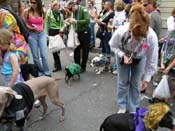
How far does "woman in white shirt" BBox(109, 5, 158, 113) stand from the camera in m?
3.86

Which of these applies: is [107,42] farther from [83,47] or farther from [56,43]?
[56,43]

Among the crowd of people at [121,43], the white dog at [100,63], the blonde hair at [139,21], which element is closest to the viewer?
the blonde hair at [139,21]

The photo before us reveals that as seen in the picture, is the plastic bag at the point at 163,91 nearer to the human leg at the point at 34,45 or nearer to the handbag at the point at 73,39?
the human leg at the point at 34,45

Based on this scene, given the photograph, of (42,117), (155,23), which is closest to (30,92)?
(42,117)

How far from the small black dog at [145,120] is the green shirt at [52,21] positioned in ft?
13.2

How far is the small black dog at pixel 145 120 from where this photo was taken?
306cm

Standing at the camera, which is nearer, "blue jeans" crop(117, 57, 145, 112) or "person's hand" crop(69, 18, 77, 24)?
"blue jeans" crop(117, 57, 145, 112)

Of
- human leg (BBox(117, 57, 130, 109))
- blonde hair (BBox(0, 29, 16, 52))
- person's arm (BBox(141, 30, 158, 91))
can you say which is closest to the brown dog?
blonde hair (BBox(0, 29, 16, 52))

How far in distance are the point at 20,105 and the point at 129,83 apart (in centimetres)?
177

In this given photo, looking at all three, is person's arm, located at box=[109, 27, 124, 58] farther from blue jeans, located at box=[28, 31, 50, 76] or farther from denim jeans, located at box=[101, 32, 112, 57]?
denim jeans, located at box=[101, 32, 112, 57]

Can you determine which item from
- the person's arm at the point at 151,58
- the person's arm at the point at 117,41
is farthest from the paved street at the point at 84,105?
the person's arm at the point at 117,41

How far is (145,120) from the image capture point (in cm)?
311

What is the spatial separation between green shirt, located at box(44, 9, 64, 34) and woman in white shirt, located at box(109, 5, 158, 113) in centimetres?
294

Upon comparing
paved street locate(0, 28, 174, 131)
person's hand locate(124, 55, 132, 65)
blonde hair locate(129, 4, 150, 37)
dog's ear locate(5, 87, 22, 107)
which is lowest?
paved street locate(0, 28, 174, 131)
